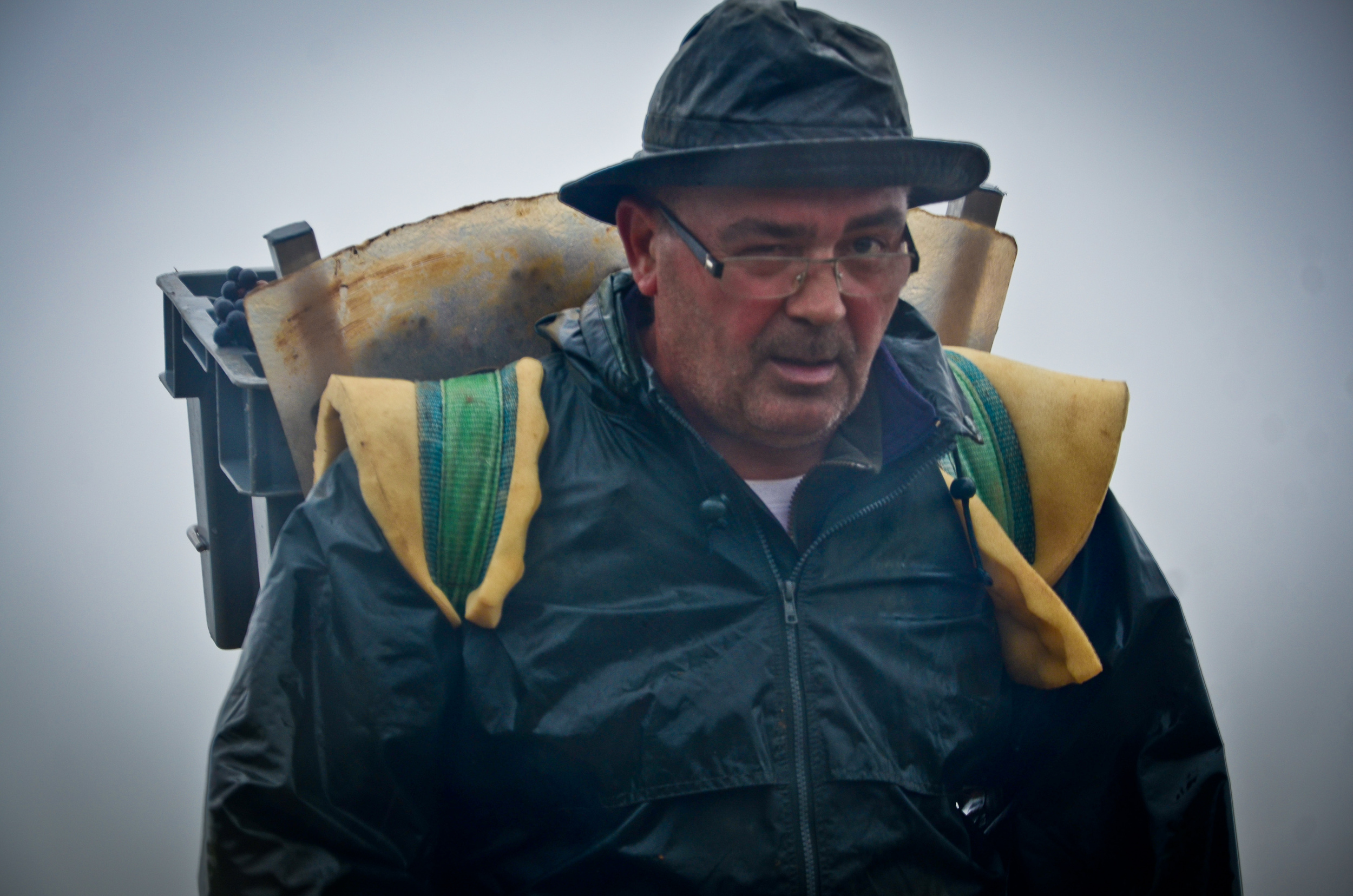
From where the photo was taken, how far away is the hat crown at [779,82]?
1164 millimetres

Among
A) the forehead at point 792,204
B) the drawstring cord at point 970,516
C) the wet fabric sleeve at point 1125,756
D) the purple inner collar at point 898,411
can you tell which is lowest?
the wet fabric sleeve at point 1125,756

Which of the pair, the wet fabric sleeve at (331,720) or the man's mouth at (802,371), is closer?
the wet fabric sleeve at (331,720)

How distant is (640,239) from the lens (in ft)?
4.36

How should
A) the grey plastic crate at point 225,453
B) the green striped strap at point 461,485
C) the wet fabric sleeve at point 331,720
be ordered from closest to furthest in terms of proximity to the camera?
the wet fabric sleeve at point 331,720 < the green striped strap at point 461,485 < the grey plastic crate at point 225,453

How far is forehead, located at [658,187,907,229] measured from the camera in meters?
1.17

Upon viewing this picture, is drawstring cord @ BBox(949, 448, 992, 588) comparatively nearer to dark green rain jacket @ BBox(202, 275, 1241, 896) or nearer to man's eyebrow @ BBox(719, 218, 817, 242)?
dark green rain jacket @ BBox(202, 275, 1241, 896)

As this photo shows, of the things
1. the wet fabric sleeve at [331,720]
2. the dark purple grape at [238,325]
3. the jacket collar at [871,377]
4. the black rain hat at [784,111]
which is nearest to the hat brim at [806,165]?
the black rain hat at [784,111]

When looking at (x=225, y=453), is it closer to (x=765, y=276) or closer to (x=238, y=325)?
(x=238, y=325)

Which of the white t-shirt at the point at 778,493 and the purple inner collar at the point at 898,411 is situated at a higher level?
the purple inner collar at the point at 898,411

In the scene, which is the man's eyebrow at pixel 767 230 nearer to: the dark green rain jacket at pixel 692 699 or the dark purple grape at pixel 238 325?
the dark green rain jacket at pixel 692 699

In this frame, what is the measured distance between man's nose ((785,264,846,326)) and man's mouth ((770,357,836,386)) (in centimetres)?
6

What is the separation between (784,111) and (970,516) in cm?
56

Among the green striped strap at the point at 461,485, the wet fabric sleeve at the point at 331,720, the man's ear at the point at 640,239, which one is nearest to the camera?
the wet fabric sleeve at the point at 331,720

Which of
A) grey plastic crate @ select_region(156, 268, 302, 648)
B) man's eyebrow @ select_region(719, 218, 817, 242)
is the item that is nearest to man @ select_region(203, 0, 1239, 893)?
man's eyebrow @ select_region(719, 218, 817, 242)
